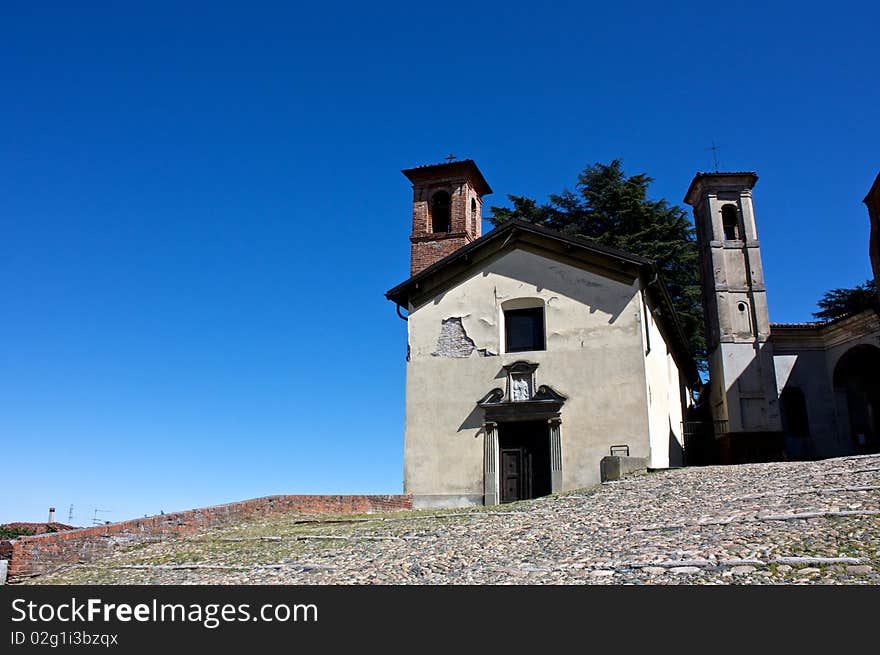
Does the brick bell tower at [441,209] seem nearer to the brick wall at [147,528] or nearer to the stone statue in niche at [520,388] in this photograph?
the stone statue in niche at [520,388]

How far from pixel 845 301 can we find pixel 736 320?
51.3 ft

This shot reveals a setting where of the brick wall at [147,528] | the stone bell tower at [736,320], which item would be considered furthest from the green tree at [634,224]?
the brick wall at [147,528]

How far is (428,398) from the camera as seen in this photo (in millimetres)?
19250

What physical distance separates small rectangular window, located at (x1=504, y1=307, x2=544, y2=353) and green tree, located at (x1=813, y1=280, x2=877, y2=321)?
25.5 metres

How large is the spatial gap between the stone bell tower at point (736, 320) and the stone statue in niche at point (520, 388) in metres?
11.1

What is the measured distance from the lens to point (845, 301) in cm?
3894

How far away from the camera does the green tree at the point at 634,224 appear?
1255 inches

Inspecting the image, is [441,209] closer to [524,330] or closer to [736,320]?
[524,330]

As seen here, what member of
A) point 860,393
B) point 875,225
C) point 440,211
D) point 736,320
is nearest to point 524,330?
point 440,211

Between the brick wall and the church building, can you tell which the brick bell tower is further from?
the brick wall

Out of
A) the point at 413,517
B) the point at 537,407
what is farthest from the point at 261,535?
the point at 537,407

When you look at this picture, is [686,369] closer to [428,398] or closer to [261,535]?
[428,398]
